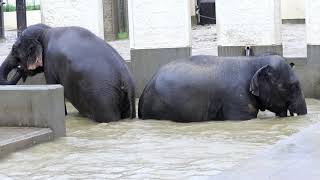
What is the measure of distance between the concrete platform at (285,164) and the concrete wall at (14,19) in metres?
26.2

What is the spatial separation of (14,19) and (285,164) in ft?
99.9

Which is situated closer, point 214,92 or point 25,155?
point 25,155

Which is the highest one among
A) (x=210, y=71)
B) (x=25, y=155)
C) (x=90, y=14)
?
(x=90, y=14)

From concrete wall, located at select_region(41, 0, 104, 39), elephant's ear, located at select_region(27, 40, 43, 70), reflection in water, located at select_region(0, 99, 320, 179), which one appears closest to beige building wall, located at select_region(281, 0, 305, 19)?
concrete wall, located at select_region(41, 0, 104, 39)

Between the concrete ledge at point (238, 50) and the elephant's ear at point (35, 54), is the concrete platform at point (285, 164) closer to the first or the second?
the elephant's ear at point (35, 54)

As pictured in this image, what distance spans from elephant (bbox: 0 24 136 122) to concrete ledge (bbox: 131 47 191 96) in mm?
2479

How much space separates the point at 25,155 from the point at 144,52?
6.46 metres

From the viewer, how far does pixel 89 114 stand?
11414 millimetres

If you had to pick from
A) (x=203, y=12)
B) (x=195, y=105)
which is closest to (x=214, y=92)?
(x=195, y=105)

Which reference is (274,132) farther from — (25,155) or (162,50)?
(162,50)

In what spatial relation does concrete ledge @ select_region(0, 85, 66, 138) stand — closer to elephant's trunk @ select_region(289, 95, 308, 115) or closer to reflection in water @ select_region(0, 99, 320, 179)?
reflection in water @ select_region(0, 99, 320, 179)

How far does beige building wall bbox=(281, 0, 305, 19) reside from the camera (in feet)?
85.8

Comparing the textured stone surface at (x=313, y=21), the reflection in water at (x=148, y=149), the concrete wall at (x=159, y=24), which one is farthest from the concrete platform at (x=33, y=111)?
the textured stone surface at (x=313, y=21)

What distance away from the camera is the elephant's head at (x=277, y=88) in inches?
418
